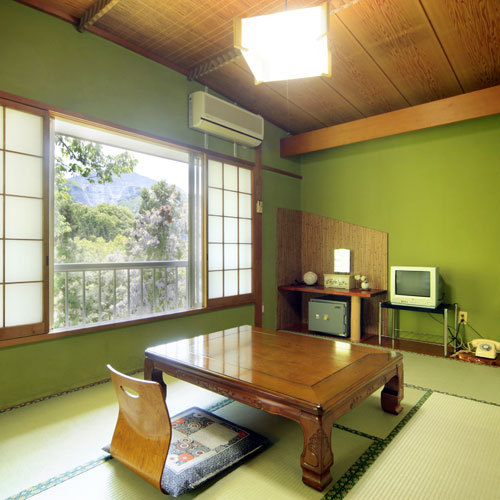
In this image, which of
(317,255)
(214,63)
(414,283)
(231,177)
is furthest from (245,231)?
(414,283)

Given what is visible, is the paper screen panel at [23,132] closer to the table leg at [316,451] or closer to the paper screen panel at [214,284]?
the paper screen panel at [214,284]

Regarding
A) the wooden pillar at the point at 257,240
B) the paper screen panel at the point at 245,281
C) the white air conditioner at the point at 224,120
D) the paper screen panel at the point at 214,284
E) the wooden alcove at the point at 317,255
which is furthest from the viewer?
the wooden alcove at the point at 317,255

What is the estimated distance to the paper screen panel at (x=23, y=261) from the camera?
97.3 inches

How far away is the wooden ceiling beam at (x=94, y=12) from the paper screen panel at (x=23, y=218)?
1368 mm

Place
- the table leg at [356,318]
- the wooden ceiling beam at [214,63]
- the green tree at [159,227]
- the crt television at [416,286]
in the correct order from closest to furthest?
the wooden ceiling beam at [214,63] → the crt television at [416,286] → the table leg at [356,318] → the green tree at [159,227]

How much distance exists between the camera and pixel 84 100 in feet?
9.25

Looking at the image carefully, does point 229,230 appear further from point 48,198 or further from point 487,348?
point 487,348

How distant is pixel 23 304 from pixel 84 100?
5.27 feet

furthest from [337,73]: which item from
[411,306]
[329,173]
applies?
[411,306]

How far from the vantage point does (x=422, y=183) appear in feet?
13.6

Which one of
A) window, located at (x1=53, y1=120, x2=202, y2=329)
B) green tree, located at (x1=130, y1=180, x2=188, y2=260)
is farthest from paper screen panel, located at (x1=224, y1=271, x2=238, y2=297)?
green tree, located at (x1=130, y1=180, x2=188, y2=260)

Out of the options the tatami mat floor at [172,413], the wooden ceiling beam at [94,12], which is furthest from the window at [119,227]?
the tatami mat floor at [172,413]

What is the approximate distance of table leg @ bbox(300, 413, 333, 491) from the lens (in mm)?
1568

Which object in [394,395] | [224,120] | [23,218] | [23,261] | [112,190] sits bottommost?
[394,395]
